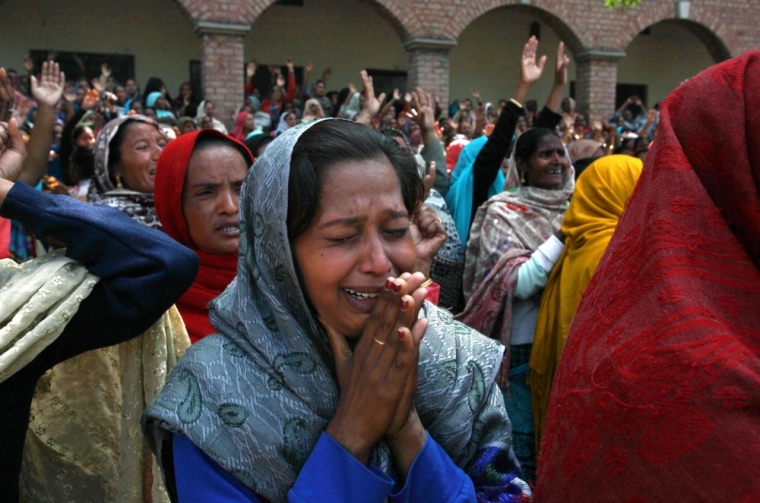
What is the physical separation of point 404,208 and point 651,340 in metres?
0.53

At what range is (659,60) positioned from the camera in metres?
16.7

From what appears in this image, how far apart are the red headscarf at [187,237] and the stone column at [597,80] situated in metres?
12.5

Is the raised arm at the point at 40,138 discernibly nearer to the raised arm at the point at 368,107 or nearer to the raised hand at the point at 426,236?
the raised hand at the point at 426,236

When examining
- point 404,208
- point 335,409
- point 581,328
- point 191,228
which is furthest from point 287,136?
point 191,228

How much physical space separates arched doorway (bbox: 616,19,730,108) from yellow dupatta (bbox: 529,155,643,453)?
1487 cm

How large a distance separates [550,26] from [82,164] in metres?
11.5

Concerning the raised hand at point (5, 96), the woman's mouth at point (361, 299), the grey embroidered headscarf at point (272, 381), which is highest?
the raised hand at point (5, 96)

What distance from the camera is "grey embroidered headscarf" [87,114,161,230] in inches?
110

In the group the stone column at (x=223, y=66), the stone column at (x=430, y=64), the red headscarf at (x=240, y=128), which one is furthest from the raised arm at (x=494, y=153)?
the stone column at (x=430, y=64)

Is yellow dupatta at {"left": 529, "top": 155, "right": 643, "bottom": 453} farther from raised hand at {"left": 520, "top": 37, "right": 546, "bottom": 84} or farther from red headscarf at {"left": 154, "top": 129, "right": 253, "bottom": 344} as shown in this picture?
raised hand at {"left": 520, "top": 37, "right": 546, "bottom": 84}

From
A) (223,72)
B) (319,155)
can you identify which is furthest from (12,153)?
(223,72)

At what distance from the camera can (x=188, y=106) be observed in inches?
417

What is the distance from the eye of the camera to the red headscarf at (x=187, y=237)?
2061mm

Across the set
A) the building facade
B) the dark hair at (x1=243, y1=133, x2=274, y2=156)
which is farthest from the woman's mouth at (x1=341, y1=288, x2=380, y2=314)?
the building facade
